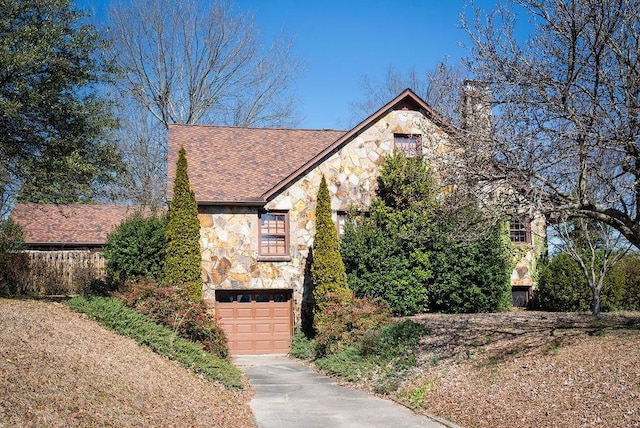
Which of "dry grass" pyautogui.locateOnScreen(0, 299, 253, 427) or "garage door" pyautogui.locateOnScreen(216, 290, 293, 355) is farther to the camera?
"garage door" pyautogui.locateOnScreen(216, 290, 293, 355)

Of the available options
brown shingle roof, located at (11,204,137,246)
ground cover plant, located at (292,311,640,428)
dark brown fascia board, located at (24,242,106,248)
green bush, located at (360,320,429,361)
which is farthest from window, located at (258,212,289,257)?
dark brown fascia board, located at (24,242,106,248)

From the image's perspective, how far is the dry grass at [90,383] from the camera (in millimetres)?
7848

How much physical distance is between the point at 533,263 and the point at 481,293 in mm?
3484

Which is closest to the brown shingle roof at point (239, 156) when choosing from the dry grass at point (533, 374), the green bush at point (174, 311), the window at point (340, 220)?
the window at point (340, 220)

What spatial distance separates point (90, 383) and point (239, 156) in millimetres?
14683

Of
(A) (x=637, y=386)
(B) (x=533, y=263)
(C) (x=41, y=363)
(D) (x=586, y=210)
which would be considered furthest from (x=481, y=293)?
(C) (x=41, y=363)

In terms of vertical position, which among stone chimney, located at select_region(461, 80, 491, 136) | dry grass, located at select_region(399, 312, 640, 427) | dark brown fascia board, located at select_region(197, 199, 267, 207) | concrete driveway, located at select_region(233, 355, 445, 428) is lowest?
concrete driveway, located at select_region(233, 355, 445, 428)

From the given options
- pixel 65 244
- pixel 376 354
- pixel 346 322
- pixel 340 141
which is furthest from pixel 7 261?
pixel 376 354

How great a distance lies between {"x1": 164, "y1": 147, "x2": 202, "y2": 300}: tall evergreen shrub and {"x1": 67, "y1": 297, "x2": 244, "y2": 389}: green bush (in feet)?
9.45

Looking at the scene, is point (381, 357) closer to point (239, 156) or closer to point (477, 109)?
Answer: point (477, 109)

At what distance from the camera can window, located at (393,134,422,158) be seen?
71.6ft

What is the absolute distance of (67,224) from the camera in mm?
32250

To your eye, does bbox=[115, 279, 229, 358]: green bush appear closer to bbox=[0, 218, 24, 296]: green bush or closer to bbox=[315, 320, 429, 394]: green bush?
bbox=[315, 320, 429, 394]: green bush

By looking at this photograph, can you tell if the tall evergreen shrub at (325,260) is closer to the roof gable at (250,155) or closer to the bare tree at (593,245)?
the roof gable at (250,155)
